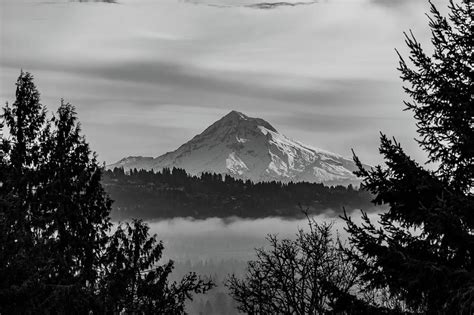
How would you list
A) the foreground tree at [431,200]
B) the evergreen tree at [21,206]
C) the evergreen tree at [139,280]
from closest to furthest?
the foreground tree at [431,200] < the evergreen tree at [21,206] < the evergreen tree at [139,280]

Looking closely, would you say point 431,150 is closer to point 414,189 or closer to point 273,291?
point 414,189

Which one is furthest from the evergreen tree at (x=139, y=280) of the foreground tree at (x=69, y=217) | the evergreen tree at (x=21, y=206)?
the evergreen tree at (x=21, y=206)

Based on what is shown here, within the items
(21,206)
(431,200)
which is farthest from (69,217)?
(431,200)

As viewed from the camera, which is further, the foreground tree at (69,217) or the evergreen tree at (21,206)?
the foreground tree at (69,217)

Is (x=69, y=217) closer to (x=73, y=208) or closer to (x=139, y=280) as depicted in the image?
(x=73, y=208)

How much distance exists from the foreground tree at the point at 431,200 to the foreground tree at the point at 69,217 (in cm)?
921

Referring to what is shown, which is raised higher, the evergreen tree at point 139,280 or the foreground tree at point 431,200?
the foreground tree at point 431,200

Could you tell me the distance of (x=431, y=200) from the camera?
1270cm

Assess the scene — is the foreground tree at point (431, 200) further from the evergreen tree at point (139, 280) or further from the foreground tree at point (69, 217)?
the evergreen tree at point (139, 280)

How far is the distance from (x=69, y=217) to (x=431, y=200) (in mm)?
18879

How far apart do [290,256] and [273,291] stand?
1.64 m

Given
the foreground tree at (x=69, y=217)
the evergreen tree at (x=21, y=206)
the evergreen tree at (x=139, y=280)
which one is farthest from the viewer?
the evergreen tree at (x=139, y=280)

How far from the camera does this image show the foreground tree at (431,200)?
433 inches

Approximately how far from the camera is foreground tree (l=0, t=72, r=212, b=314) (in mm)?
23938
